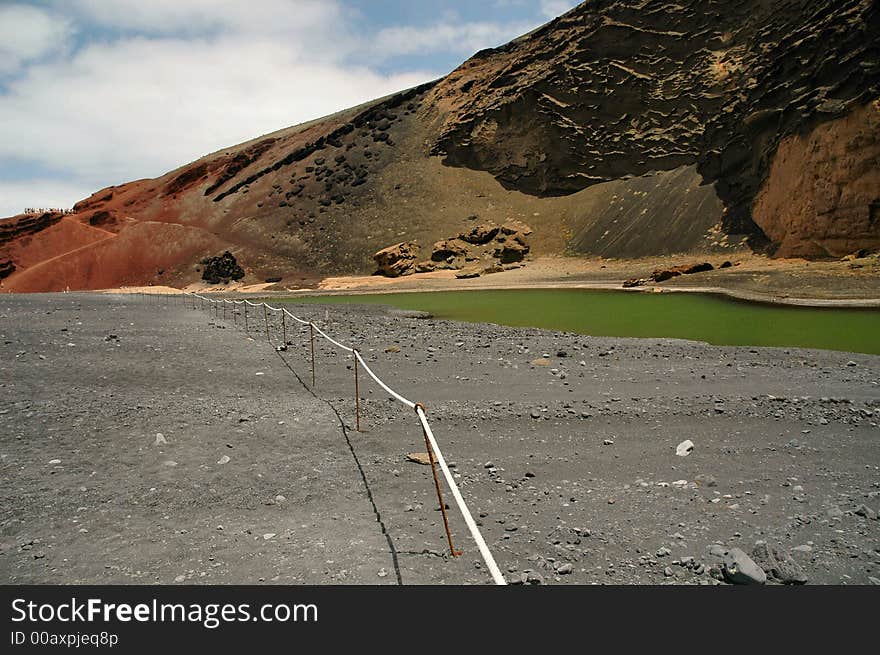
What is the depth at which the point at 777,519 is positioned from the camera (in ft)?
17.6

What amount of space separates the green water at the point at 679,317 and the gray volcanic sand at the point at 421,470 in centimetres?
507

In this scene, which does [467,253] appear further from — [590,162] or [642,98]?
[642,98]

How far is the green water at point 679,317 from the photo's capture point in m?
17.8

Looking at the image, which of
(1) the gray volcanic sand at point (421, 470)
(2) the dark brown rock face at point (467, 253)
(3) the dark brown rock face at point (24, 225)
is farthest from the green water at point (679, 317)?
(3) the dark brown rock face at point (24, 225)

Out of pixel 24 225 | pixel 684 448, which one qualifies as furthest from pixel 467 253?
pixel 24 225

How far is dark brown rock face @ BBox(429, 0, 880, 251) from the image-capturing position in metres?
44.9

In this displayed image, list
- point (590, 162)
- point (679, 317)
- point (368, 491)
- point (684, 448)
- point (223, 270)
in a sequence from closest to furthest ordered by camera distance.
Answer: point (368, 491) < point (684, 448) < point (679, 317) < point (223, 270) < point (590, 162)

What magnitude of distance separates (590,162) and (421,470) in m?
65.7

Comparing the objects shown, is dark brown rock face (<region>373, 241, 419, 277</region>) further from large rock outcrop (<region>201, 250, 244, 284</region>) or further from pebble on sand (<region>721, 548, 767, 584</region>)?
pebble on sand (<region>721, 548, 767, 584</region>)

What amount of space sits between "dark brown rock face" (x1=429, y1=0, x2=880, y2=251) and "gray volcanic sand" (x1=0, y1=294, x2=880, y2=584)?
125 ft

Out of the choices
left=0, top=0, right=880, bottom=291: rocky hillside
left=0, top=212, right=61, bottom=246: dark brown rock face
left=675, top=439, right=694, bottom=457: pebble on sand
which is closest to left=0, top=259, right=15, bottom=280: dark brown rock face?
left=0, top=0, right=880, bottom=291: rocky hillside

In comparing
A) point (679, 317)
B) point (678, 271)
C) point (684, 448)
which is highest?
point (684, 448)

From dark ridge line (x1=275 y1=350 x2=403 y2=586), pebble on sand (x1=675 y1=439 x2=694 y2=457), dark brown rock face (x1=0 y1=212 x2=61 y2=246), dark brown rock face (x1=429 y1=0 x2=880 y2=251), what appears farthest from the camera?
dark brown rock face (x1=0 y1=212 x2=61 y2=246)

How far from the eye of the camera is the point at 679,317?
76.6 feet
